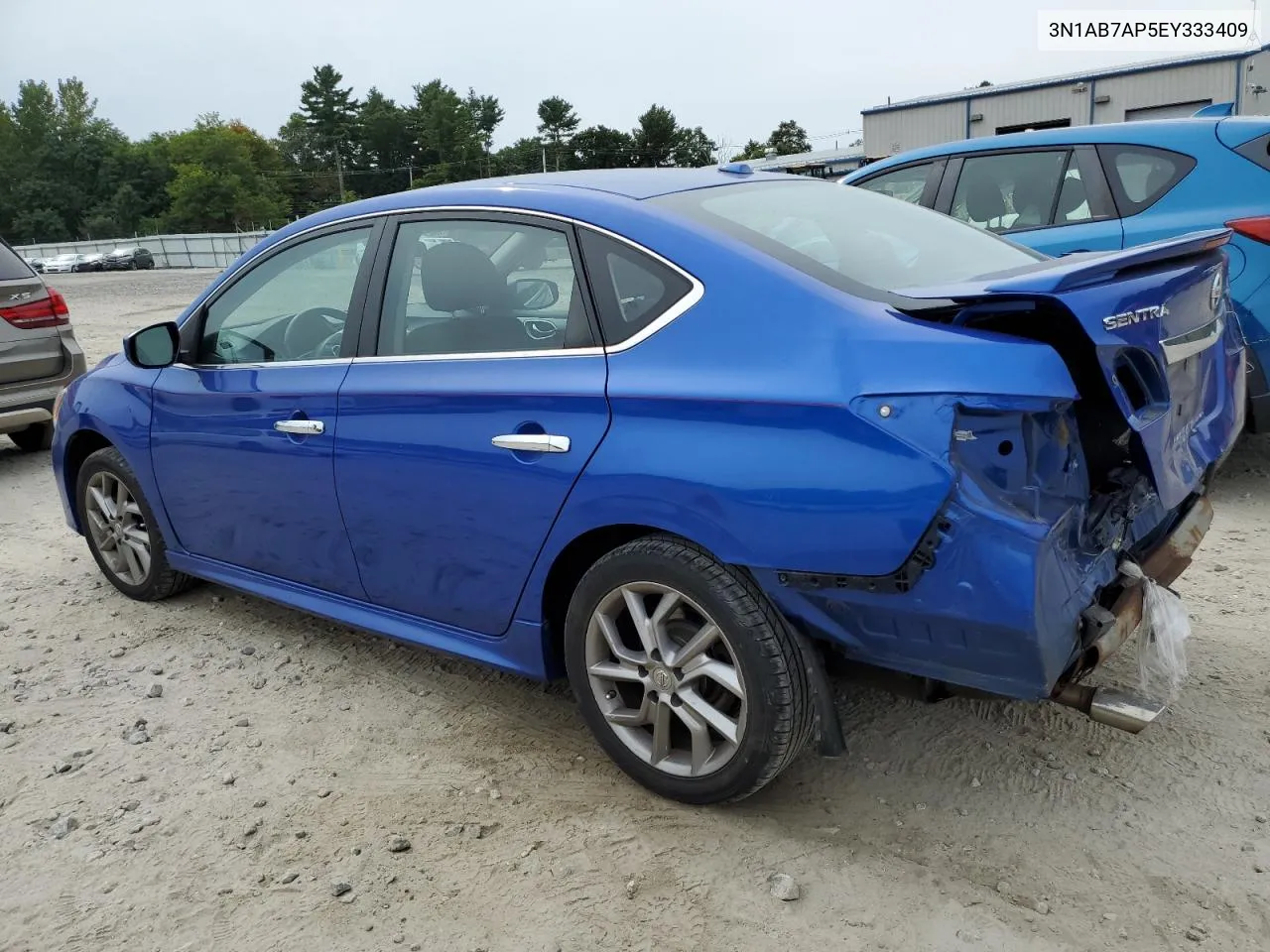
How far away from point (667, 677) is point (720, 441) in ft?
2.20

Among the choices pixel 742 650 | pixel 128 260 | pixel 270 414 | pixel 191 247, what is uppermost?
pixel 270 414

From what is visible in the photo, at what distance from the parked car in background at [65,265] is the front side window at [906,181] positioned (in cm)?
5269

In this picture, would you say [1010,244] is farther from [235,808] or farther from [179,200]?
[179,200]

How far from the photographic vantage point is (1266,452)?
6070 millimetres

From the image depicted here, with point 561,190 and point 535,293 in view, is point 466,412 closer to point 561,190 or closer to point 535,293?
point 535,293

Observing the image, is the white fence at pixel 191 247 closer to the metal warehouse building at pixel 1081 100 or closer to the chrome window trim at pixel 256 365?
the metal warehouse building at pixel 1081 100

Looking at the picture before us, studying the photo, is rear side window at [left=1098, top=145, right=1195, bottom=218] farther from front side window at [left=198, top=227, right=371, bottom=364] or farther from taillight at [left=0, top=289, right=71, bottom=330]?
taillight at [left=0, top=289, right=71, bottom=330]

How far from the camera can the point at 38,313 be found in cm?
756

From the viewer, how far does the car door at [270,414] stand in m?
3.54

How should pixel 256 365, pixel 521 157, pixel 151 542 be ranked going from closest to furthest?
pixel 256 365, pixel 151 542, pixel 521 157

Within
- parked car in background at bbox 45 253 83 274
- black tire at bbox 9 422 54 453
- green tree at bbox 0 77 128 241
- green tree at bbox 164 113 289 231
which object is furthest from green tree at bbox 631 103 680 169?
black tire at bbox 9 422 54 453

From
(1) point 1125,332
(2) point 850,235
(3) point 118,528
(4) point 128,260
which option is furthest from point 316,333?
(4) point 128,260

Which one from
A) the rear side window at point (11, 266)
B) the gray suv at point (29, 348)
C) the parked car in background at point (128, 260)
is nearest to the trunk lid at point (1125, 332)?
the gray suv at point (29, 348)

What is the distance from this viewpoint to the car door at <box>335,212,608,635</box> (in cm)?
290
